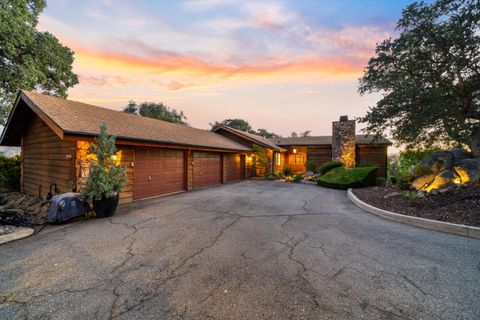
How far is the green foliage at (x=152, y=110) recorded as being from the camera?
31.2m

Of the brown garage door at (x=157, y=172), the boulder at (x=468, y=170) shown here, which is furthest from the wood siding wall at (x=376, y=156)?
the brown garage door at (x=157, y=172)

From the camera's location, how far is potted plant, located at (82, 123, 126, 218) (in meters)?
5.63

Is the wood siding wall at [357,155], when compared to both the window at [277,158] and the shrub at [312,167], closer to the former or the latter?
the shrub at [312,167]

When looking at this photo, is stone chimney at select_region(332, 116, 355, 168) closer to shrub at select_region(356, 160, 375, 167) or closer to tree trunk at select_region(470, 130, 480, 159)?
shrub at select_region(356, 160, 375, 167)

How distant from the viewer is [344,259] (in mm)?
3395

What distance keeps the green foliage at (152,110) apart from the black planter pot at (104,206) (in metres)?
26.8

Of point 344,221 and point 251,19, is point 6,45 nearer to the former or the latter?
point 251,19

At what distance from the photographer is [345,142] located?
1747cm

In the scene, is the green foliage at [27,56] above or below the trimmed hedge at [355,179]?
above

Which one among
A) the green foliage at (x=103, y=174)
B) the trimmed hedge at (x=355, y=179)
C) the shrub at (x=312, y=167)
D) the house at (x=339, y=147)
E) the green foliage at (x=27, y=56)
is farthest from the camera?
the shrub at (x=312, y=167)

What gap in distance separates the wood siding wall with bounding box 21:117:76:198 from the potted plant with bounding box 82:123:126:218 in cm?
163

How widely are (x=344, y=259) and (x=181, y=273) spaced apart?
2625 mm

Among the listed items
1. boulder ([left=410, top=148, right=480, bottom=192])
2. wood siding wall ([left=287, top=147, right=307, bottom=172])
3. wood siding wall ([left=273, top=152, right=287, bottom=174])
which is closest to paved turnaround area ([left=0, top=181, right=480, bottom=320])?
boulder ([left=410, top=148, right=480, bottom=192])

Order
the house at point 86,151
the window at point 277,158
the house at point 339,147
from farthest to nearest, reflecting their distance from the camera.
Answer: the window at point 277,158, the house at point 339,147, the house at point 86,151
